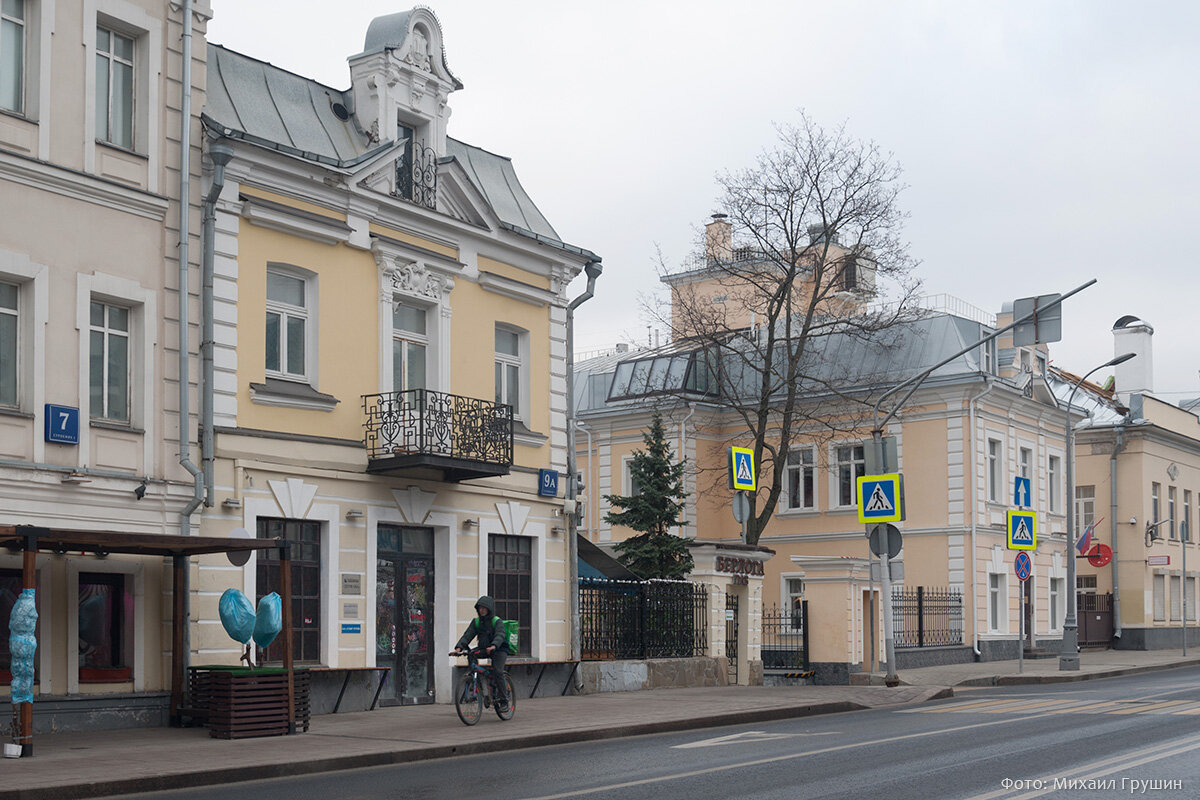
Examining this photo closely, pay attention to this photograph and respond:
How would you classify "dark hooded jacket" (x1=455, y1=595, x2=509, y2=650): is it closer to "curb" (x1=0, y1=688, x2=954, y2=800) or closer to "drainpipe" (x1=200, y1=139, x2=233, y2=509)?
"curb" (x1=0, y1=688, x2=954, y2=800)

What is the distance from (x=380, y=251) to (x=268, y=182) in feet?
7.53

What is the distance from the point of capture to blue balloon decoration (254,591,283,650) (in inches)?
632

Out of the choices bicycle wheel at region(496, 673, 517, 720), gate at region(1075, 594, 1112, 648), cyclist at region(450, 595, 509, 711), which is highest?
cyclist at region(450, 595, 509, 711)

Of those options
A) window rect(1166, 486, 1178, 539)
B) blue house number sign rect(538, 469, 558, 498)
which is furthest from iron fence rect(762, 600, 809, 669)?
window rect(1166, 486, 1178, 539)

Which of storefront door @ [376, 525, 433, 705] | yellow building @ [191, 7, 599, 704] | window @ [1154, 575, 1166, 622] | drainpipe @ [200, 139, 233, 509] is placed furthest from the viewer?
window @ [1154, 575, 1166, 622]

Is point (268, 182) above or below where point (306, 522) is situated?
above

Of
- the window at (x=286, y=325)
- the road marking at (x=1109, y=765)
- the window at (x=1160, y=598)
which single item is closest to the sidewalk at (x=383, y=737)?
the window at (x=286, y=325)

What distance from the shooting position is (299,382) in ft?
62.6

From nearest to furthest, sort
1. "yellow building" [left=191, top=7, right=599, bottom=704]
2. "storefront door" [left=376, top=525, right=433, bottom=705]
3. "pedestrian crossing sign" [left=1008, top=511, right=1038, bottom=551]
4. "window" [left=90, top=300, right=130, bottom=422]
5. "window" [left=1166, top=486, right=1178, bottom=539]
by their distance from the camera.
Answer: "window" [left=90, top=300, right=130, bottom=422], "yellow building" [left=191, top=7, right=599, bottom=704], "storefront door" [left=376, top=525, right=433, bottom=705], "pedestrian crossing sign" [left=1008, top=511, right=1038, bottom=551], "window" [left=1166, top=486, right=1178, bottom=539]

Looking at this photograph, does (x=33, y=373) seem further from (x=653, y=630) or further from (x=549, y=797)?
(x=653, y=630)

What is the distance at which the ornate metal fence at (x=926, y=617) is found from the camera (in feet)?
112

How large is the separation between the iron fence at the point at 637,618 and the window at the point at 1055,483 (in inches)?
861

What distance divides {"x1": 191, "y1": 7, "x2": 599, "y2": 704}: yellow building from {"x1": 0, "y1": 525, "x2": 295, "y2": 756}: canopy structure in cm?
44

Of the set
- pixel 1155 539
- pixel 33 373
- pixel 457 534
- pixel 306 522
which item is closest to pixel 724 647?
pixel 457 534
